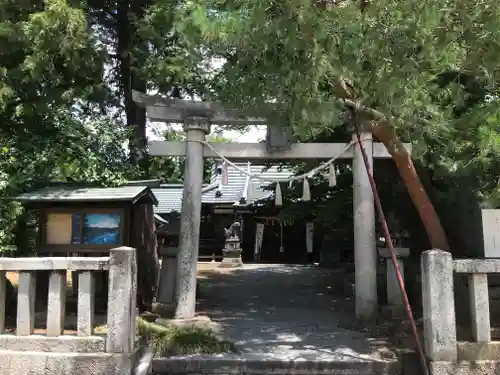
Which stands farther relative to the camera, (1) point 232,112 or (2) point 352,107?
(1) point 232,112

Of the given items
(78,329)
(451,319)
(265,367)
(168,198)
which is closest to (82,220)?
(78,329)

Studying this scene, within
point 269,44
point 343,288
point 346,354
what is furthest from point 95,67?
point 343,288

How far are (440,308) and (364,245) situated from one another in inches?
124

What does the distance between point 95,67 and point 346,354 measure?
21.6 feet

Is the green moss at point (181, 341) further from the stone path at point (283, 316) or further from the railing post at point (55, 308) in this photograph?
the railing post at point (55, 308)

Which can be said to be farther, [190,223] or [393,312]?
[190,223]

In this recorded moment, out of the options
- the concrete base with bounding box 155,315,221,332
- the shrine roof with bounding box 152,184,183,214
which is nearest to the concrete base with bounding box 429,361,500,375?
the concrete base with bounding box 155,315,221,332

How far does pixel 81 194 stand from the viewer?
8.29 m

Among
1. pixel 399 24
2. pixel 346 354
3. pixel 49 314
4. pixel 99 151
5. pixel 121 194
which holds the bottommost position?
pixel 346 354

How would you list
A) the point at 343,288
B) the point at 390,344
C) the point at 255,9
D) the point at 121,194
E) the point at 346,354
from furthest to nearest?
the point at 343,288, the point at 121,194, the point at 390,344, the point at 346,354, the point at 255,9

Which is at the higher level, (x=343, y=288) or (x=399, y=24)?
(x=399, y=24)

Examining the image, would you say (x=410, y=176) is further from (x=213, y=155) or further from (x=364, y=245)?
(x=213, y=155)

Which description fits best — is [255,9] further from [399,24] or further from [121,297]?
[121,297]

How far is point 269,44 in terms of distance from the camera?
5.15 m
